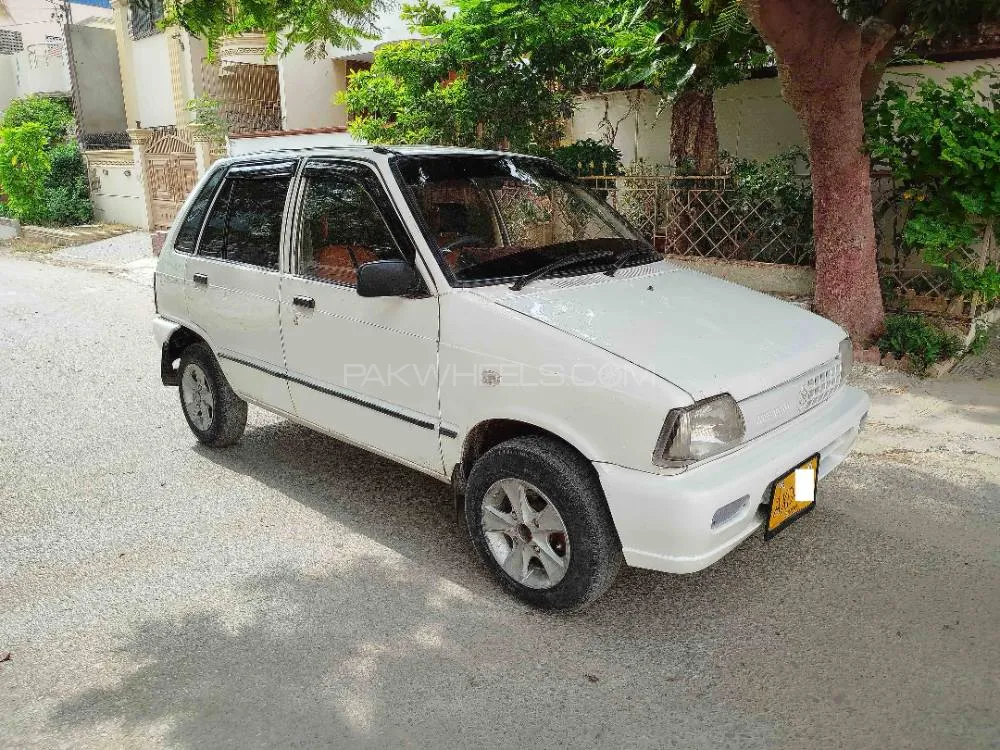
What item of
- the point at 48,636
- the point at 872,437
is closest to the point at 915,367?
the point at 872,437

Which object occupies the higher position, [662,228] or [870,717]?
[662,228]

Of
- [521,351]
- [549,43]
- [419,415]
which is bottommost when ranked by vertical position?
[419,415]

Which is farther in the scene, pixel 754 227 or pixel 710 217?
pixel 710 217

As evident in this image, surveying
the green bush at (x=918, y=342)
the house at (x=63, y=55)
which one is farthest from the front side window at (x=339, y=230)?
the house at (x=63, y=55)

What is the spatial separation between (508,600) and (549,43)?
276 inches

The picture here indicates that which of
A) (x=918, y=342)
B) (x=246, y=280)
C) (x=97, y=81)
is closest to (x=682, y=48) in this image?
(x=918, y=342)

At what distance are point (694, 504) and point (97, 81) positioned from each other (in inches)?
973

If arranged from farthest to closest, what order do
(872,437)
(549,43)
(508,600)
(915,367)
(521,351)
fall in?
(549,43) < (915,367) < (872,437) < (508,600) < (521,351)

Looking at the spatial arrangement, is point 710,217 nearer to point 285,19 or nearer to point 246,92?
point 285,19

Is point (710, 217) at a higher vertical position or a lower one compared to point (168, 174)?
lower

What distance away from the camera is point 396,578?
3666mm

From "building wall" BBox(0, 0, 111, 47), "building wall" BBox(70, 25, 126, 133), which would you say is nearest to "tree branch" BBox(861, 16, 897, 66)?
"building wall" BBox(70, 25, 126, 133)

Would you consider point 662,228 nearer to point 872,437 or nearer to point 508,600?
point 872,437

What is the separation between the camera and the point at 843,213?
6.47 m
